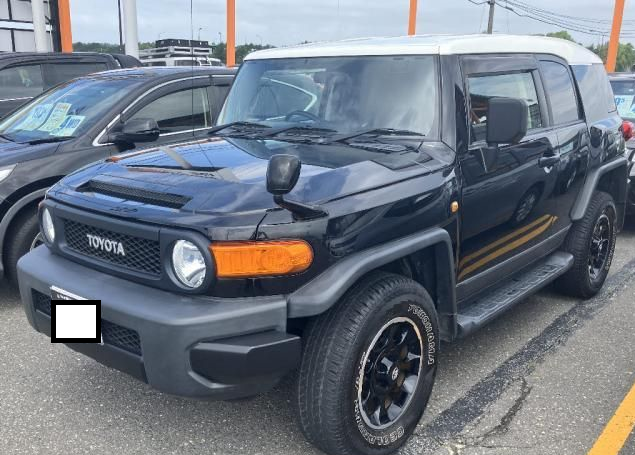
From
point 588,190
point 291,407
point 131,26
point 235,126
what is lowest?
point 291,407

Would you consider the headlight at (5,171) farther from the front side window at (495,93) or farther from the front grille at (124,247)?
the front side window at (495,93)

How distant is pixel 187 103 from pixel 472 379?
3.53 m

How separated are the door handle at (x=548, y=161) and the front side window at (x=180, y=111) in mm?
2809

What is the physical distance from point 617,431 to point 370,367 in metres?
1.33

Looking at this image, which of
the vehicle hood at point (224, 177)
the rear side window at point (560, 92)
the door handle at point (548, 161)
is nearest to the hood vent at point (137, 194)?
the vehicle hood at point (224, 177)

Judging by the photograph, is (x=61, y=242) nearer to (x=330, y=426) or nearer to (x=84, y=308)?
(x=84, y=308)

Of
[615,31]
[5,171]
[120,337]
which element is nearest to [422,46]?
[120,337]

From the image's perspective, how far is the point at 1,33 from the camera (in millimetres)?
17281

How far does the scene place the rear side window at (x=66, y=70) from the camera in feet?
25.7

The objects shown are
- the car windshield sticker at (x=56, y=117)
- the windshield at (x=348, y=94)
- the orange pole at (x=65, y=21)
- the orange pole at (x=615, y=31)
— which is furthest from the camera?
the orange pole at (x=615, y=31)

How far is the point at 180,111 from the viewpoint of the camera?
18.4 feet

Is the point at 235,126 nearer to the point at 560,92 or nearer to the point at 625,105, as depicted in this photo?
the point at 560,92

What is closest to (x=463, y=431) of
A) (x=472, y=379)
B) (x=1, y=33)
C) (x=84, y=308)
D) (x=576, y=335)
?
(x=472, y=379)

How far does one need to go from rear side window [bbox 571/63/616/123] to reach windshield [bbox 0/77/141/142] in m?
3.59
